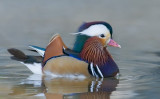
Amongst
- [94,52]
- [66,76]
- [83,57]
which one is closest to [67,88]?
[66,76]

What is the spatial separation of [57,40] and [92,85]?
1004mm

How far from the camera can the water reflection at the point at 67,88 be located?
7.71 metres

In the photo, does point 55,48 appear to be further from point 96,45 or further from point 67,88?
point 67,88

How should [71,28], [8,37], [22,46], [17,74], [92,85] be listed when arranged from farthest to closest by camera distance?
1. [71,28]
2. [8,37]
3. [22,46]
4. [17,74]
5. [92,85]

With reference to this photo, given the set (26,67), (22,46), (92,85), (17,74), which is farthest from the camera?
(22,46)

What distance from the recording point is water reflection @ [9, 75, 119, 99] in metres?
7.71

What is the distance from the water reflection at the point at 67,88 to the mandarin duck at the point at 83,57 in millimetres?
157

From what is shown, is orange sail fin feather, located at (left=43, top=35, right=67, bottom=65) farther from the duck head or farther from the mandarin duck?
the duck head

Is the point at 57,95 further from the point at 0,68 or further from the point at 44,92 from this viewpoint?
the point at 0,68

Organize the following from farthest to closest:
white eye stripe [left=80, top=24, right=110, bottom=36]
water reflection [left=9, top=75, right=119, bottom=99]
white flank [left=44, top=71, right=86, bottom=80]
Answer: white eye stripe [left=80, top=24, right=110, bottom=36]
white flank [left=44, top=71, right=86, bottom=80]
water reflection [left=9, top=75, right=119, bottom=99]

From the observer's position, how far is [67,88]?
8180mm

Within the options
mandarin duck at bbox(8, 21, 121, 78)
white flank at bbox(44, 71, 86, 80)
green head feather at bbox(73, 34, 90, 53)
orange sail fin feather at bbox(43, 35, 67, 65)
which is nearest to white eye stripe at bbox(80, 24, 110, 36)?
mandarin duck at bbox(8, 21, 121, 78)

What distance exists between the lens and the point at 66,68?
9094mm

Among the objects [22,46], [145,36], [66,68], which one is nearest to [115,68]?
[66,68]
